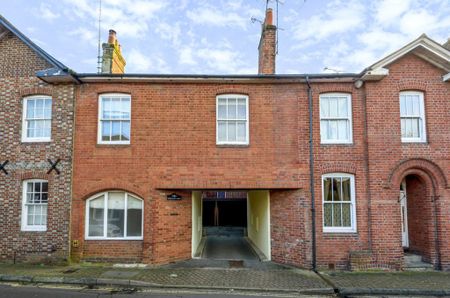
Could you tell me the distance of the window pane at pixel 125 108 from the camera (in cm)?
1231

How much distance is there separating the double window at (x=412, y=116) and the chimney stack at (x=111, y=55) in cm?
1109

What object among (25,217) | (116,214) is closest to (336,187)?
(116,214)

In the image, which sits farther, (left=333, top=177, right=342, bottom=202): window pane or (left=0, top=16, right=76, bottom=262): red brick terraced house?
(left=333, top=177, right=342, bottom=202): window pane

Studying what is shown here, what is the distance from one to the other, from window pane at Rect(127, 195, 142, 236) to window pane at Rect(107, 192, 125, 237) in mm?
207

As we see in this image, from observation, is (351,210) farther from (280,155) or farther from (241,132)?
(241,132)

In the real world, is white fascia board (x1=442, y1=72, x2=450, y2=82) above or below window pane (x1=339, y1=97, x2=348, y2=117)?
above

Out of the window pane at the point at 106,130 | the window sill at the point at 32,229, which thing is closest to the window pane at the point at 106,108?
the window pane at the point at 106,130

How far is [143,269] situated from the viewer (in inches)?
441

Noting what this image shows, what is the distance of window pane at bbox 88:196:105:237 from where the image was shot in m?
12.1

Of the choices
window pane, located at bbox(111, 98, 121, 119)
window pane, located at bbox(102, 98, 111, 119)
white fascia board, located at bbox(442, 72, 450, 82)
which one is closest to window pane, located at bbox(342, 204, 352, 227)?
white fascia board, located at bbox(442, 72, 450, 82)

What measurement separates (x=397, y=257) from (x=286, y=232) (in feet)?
11.9

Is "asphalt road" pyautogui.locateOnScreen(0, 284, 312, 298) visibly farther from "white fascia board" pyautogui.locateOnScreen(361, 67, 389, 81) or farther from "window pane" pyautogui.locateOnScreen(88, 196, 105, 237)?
"white fascia board" pyautogui.locateOnScreen(361, 67, 389, 81)

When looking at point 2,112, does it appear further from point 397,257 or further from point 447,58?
point 447,58

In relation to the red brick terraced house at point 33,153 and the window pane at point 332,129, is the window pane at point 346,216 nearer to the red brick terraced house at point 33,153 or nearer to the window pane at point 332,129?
the window pane at point 332,129
